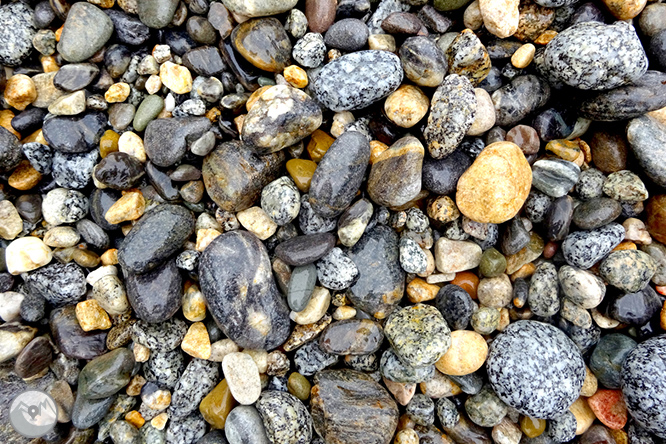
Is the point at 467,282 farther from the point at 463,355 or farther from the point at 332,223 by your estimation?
the point at 332,223

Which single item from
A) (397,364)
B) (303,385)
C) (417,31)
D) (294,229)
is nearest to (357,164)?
(294,229)

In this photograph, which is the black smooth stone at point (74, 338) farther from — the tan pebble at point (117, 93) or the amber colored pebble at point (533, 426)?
the amber colored pebble at point (533, 426)

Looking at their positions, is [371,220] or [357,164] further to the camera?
[371,220]

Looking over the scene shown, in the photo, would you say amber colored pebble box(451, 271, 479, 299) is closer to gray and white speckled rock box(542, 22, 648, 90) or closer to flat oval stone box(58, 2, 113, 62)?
gray and white speckled rock box(542, 22, 648, 90)

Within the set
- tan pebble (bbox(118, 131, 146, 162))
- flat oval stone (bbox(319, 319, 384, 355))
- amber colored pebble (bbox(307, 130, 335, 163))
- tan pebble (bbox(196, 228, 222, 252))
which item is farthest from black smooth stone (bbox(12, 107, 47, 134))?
flat oval stone (bbox(319, 319, 384, 355))

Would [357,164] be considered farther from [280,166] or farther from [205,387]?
[205,387]

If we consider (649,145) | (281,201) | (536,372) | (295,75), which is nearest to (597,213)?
(649,145)
